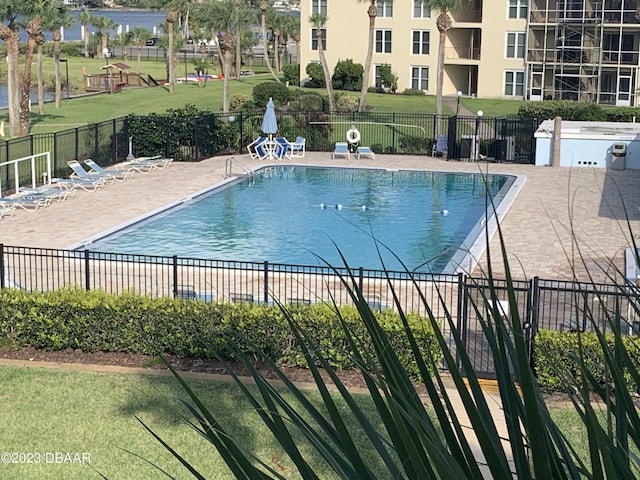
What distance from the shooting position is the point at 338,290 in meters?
17.2

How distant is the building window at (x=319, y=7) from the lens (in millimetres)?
63594

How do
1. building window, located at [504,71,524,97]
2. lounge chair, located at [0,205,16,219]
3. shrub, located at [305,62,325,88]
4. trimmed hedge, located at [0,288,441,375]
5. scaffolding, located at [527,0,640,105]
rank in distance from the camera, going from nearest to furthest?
trimmed hedge, located at [0,288,441,375] < lounge chair, located at [0,205,16,219] < scaffolding, located at [527,0,640,105] < building window, located at [504,71,524,97] < shrub, located at [305,62,325,88]

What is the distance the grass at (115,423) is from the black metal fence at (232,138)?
14682 mm

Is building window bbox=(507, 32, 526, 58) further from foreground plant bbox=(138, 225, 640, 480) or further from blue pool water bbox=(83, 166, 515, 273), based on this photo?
foreground plant bbox=(138, 225, 640, 480)

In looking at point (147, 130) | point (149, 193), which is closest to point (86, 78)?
point (147, 130)

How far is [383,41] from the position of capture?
62031 mm

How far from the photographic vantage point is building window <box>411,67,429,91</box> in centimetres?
6166

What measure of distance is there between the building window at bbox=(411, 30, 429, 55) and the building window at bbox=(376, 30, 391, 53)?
5.06ft

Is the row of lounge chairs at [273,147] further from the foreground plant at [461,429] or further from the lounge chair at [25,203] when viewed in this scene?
the foreground plant at [461,429]

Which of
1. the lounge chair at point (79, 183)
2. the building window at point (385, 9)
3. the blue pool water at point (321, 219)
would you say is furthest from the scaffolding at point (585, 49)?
the lounge chair at point (79, 183)

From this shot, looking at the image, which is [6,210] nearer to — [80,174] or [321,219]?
[80,174]

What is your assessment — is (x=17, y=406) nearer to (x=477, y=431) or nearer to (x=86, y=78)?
(x=477, y=431)

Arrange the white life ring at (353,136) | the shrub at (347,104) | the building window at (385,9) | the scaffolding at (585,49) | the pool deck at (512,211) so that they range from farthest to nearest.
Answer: the building window at (385,9), the scaffolding at (585,49), the shrub at (347,104), the white life ring at (353,136), the pool deck at (512,211)

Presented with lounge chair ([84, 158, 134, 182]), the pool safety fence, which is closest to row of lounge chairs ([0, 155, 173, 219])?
lounge chair ([84, 158, 134, 182])
